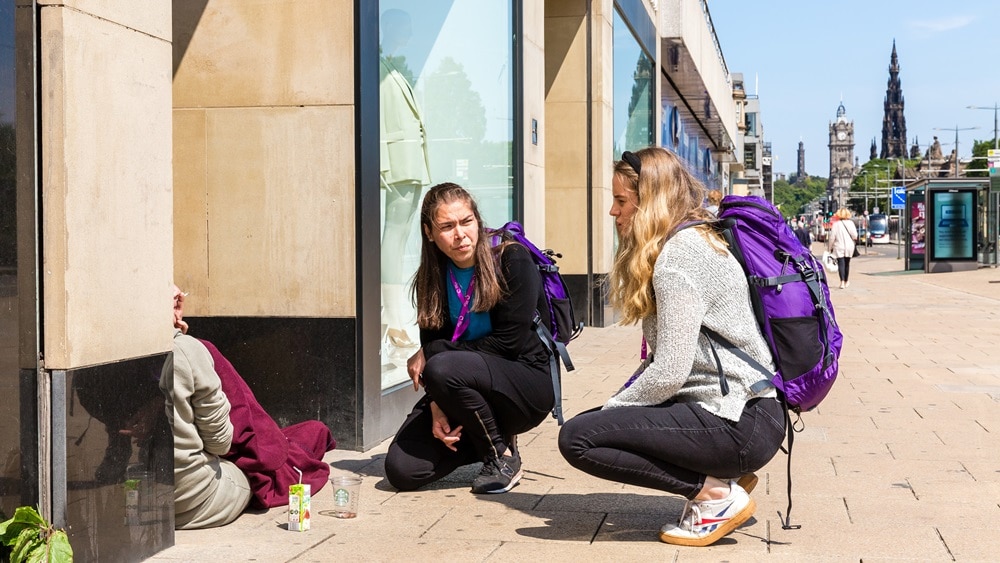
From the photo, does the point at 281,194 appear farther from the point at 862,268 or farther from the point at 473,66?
the point at 862,268

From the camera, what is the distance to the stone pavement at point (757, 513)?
187 inches

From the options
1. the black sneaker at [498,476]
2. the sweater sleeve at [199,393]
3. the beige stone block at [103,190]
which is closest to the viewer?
the beige stone block at [103,190]

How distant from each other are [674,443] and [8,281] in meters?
2.26

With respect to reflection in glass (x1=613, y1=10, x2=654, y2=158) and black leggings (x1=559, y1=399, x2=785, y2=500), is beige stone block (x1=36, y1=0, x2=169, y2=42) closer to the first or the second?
black leggings (x1=559, y1=399, x2=785, y2=500)

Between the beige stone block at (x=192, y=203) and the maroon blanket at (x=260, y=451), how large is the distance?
147cm

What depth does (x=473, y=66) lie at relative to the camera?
970 cm

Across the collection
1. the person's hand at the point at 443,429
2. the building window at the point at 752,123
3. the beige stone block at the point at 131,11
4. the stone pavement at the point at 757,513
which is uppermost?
the building window at the point at 752,123

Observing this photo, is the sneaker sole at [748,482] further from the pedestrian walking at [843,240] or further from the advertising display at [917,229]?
the advertising display at [917,229]

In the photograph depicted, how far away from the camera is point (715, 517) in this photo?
4762mm

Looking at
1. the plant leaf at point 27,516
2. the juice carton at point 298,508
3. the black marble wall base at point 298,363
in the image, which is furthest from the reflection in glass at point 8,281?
the black marble wall base at point 298,363

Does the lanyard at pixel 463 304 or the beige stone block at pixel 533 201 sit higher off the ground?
the beige stone block at pixel 533 201

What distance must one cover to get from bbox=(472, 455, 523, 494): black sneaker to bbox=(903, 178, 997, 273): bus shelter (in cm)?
2910

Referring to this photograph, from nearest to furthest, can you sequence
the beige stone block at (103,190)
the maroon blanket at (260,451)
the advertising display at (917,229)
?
the beige stone block at (103,190) → the maroon blanket at (260,451) → the advertising display at (917,229)

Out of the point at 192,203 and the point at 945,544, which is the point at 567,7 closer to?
the point at 192,203
